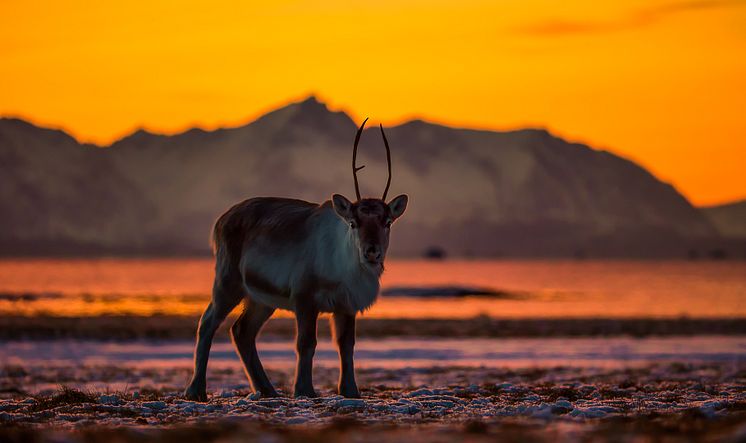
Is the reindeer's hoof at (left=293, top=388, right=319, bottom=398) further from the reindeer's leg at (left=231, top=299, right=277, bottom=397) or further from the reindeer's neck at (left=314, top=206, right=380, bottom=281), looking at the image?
the reindeer's neck at (left=314, top=206, right=380, bottom=281)

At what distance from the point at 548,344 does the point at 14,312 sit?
23.9 metres

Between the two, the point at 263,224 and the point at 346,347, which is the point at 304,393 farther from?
the point at 263,224

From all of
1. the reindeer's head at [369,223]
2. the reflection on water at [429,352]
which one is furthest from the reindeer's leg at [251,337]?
the reflection on water at [429,352]

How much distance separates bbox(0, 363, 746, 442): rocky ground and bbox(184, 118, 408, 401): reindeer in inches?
26.1

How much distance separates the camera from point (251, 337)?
16312 mm

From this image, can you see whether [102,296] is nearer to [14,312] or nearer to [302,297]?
[14,312]

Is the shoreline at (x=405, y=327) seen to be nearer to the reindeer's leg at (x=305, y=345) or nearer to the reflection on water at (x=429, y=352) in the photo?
the reflection on water at (x=429, y=352)

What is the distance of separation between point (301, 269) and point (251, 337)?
1.81 m

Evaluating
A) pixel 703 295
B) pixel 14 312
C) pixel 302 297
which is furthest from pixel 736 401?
pixel 703 295

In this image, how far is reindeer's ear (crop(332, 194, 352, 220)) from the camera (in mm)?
14398

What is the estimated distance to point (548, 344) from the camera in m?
32.8

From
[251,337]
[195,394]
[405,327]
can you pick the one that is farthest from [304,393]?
[405,327]

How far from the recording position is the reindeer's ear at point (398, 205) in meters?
14.7

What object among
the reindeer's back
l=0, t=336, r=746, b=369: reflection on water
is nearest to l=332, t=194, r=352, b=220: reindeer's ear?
the reindeer's back
